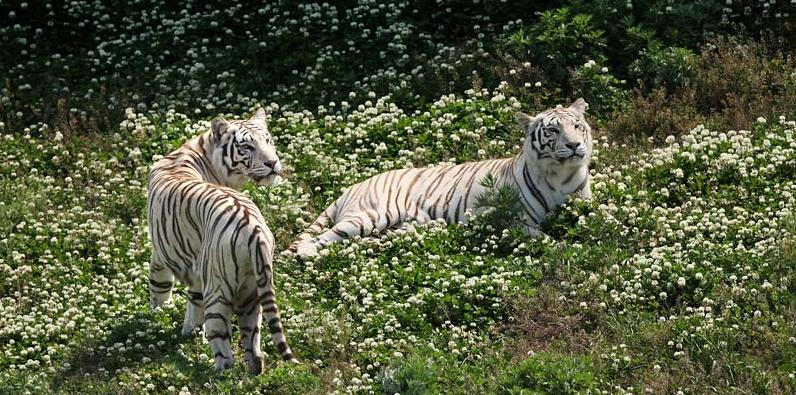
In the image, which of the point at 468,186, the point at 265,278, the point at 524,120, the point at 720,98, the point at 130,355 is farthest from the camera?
the point at 720,98

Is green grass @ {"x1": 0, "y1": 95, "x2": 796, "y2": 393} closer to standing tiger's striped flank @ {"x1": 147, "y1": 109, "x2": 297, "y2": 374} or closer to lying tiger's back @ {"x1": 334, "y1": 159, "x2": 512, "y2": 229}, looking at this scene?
standing tiger's striped flank @ {"x1": 147, "y1": 109, "x2": 297, "y2": 374}

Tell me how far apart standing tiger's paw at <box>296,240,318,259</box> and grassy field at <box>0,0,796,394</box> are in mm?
211

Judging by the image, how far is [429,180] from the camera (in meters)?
16.2

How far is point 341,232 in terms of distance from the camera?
1536 cm

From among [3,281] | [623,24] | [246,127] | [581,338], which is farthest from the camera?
[623,24]

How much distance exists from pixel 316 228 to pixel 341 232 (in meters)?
0.39

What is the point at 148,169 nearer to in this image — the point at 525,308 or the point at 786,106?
the point at 525,308

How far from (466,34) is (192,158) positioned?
6.86 meters

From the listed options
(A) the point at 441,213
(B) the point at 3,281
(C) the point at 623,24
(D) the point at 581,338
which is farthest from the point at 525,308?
(C) the point at 623,24

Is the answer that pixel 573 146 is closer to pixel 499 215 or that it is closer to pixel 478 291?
pixel 499 215

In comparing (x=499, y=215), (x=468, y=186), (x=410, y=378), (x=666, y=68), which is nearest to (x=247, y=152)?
(x=499, y=215)

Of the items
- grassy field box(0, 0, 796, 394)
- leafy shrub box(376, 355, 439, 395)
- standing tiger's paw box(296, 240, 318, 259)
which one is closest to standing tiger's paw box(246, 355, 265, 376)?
grassy field box(0, 0, 796, 394)

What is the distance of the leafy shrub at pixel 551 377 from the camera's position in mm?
11469

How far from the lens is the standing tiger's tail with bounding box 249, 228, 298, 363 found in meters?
11.9
